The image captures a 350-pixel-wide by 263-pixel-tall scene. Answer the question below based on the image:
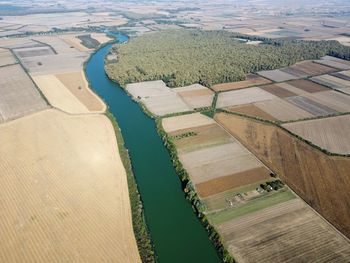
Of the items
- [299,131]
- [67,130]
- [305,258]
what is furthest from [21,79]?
[305,258]

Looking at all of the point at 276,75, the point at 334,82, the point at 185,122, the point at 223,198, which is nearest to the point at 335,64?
the point at 334,82

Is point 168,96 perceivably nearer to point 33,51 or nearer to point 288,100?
point 288,100

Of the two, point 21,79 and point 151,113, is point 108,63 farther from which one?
point 151,113

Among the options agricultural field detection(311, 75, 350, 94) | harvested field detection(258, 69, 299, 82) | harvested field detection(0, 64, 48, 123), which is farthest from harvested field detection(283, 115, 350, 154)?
harvested field detection(0, 64, 48, 123)

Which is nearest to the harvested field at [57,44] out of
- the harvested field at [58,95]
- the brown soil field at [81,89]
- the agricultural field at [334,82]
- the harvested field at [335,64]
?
the brown soil field at [81,89]

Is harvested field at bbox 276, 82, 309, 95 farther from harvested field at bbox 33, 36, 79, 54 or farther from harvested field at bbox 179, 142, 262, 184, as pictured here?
harvested field at bbox 33, 36, 79, 54

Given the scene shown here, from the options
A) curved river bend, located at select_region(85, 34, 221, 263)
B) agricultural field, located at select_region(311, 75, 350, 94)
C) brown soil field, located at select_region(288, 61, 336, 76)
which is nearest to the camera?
curved river bend, located at select_region(85, 34, 221, 263)
